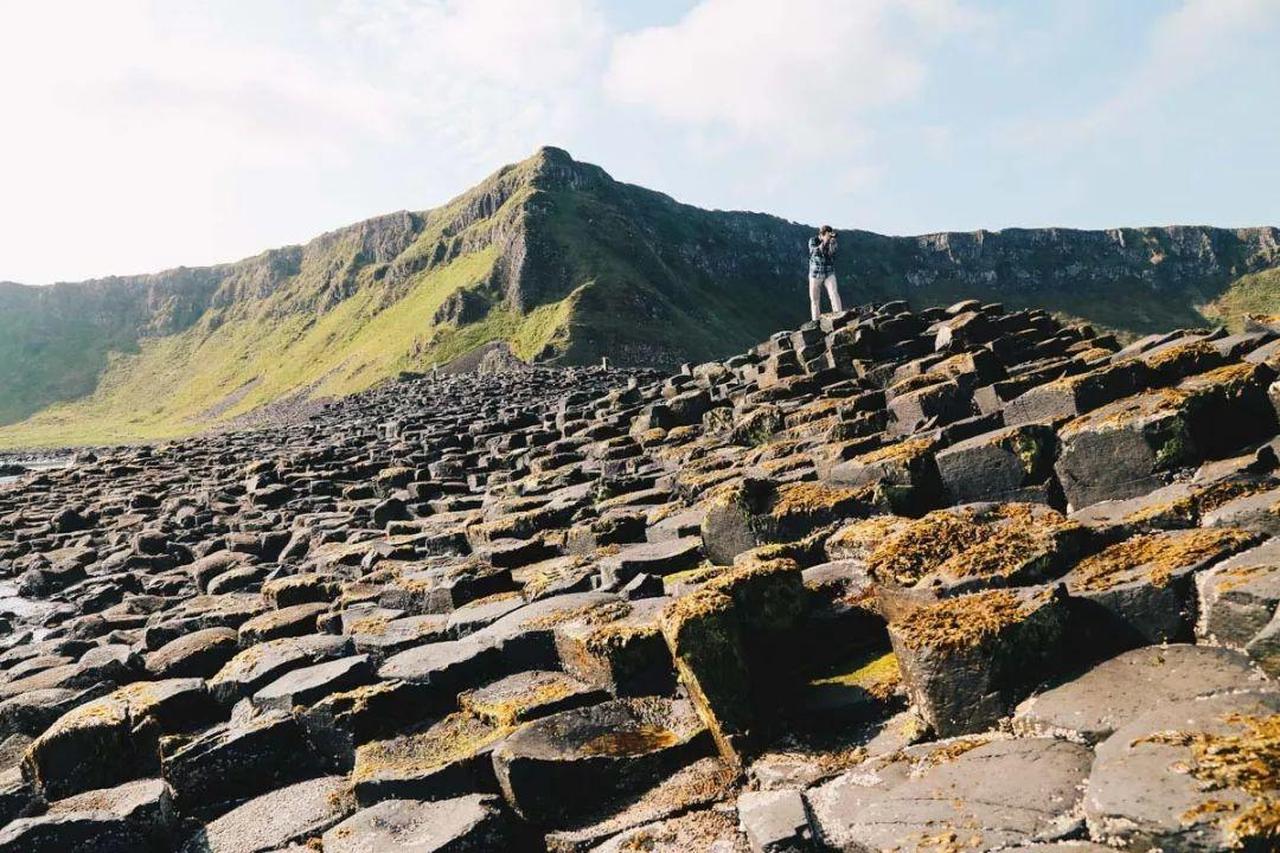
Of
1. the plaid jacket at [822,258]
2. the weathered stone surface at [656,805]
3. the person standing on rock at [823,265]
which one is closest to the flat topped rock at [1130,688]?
the weathered stone surface at [656,805]

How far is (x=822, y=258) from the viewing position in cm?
2372

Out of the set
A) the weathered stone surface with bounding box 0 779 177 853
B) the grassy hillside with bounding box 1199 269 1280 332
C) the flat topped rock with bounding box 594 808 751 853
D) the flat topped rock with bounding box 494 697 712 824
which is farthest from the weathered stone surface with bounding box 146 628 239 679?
the grassy hillside with bounding box 1199 269 1280 332

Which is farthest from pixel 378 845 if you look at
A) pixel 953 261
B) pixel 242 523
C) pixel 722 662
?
pixel 953 261

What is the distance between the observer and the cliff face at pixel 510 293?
95.1m

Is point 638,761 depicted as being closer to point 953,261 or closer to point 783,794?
point 783,794

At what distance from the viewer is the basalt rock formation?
3445 millimetres

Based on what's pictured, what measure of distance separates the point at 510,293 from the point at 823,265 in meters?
77.7

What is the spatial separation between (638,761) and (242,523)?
50.3 feet

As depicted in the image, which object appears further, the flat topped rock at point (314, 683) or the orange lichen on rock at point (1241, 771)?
the flat topped rock at point (314, 683)

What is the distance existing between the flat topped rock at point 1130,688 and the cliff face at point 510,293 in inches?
2975

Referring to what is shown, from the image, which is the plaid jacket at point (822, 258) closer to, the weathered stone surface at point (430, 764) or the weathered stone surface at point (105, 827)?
the weathered stone surface at point (430, 764)

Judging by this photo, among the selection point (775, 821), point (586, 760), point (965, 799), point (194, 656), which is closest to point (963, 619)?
point (965, 799)

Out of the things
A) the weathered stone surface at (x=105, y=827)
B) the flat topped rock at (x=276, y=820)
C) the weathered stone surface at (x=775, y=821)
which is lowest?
the flat topped rock at (x=276, y=820)

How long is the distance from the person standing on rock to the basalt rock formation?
1270cm
